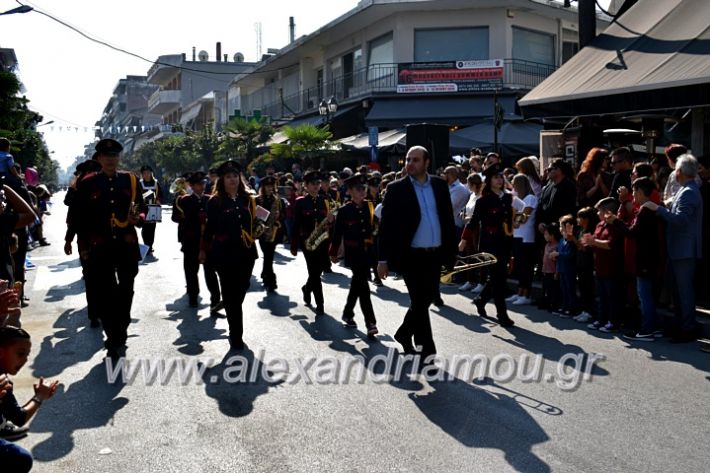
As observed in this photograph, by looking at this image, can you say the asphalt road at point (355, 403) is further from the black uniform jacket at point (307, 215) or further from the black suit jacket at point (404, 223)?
the black uniform jacket at point (307, 215)

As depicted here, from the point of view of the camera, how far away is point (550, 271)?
33.3ft

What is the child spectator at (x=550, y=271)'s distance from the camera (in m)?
10.1

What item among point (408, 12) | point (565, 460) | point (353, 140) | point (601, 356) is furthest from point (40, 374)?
point (408, 12)

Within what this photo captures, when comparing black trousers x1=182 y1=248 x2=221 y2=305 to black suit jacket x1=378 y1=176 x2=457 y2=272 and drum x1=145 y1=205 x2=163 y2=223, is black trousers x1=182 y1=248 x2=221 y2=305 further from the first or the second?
drum x1=145 y1=205 x2=163 y2=223

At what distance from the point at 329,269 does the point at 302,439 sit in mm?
9191

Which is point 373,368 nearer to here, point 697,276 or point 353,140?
point 697,276

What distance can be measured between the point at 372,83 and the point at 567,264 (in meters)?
23.0

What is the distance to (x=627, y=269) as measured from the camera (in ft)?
28.4

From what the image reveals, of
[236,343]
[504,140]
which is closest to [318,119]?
[504,140]

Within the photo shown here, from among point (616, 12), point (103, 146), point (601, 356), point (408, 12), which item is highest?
point (408, 12)

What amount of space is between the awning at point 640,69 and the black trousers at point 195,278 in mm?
→ 6091

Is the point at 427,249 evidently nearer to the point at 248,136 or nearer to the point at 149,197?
the point at 149,197

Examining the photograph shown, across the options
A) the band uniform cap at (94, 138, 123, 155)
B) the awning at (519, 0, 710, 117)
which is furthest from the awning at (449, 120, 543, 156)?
the band uniform cap at (94, 138, 123, 155)

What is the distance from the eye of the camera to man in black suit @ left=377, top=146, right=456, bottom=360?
7148 millimetres
